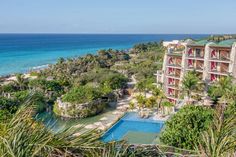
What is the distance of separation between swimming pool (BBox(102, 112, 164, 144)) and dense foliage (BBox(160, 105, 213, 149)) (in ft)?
20.7

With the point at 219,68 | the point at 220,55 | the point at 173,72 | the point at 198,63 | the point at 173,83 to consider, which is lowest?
the point at 173,83

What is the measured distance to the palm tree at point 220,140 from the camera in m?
4.01

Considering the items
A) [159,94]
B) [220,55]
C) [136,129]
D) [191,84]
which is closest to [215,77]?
[220,55]

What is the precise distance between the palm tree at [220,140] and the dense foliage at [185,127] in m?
13.7

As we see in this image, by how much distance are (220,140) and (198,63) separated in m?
31.0

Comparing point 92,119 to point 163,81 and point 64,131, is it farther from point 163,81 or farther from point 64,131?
point 64,131

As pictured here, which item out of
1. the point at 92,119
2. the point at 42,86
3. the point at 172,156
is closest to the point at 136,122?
the point at 92,119

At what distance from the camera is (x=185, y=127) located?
743 inches

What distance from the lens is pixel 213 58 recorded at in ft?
107

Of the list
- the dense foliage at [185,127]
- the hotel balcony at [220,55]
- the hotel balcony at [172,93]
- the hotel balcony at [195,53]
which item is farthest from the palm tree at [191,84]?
the dense foliage at [185,127]

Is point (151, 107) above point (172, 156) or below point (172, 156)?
below

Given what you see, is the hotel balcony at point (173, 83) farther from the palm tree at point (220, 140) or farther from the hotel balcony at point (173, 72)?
the palm tree at point (220, 140)

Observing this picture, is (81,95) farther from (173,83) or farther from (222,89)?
(222,89)

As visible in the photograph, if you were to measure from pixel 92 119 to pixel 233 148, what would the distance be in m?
30.0
